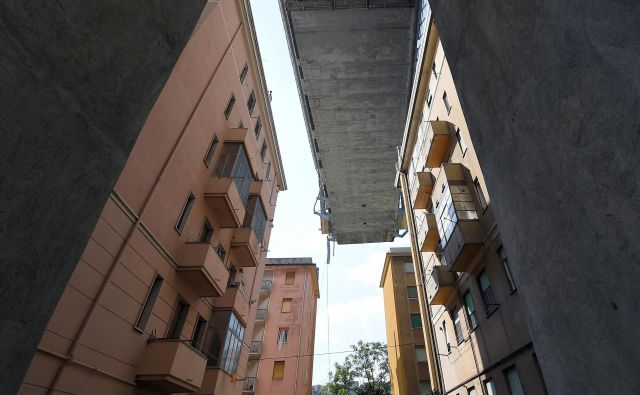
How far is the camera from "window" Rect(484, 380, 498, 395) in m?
11.1

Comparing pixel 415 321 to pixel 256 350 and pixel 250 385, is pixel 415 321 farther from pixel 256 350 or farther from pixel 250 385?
pixel 250 385

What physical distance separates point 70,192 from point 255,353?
3097 cm

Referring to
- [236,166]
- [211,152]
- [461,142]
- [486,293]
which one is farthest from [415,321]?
[211,152]

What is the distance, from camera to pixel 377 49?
17.2 metres

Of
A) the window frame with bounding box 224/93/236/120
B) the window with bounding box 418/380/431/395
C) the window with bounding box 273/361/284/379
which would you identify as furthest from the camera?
the window with bounding box 273/361/284/379

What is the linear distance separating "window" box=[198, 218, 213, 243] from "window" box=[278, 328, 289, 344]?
2039cm

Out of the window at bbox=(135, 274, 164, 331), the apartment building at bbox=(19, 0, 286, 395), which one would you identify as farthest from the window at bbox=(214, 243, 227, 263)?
the window at bbox=(135, 274, 164, 331)

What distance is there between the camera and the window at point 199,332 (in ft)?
41.6

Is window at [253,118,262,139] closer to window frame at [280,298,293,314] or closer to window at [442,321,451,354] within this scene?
window at [442,321,451,354]

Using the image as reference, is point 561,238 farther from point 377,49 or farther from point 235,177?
point 377,49

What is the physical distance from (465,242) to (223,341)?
990cm

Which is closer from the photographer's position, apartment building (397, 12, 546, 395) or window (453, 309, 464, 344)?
apartment building (397, 12, 546, 395)

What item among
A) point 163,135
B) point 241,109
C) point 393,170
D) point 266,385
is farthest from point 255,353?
point 163,135

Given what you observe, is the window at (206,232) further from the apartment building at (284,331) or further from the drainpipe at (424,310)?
the apartment building at (284,331)
